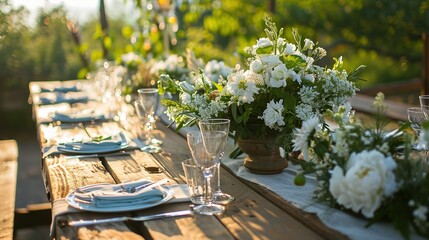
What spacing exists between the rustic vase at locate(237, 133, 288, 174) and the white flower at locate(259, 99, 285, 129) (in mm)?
106

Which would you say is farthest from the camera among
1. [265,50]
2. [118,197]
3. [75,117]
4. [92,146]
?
[75,117]

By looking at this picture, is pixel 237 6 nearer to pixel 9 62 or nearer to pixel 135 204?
pixel 9 62

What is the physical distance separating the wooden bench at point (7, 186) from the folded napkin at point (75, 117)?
1.20ft

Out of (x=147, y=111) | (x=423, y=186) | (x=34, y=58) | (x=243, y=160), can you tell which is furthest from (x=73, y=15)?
(x=423, y=186)

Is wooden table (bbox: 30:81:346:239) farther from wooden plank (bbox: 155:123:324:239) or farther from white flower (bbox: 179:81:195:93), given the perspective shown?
white flower (bbox: 179:81:195:93)

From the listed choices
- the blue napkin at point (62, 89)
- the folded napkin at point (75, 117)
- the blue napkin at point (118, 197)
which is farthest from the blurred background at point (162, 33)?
the blue napkin at point (118, 197)

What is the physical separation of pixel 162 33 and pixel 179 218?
455 centimetres

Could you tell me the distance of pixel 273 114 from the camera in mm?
1950

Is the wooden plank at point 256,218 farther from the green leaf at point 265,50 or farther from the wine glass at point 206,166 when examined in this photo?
the green leaf at point 265,50

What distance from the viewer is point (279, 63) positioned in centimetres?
199

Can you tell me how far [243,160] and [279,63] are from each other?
1.57 ft

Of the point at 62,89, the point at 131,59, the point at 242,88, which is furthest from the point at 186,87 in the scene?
the point at 62,89

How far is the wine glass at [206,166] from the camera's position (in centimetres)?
170

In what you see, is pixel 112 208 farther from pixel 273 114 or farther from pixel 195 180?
pixel 273 114
